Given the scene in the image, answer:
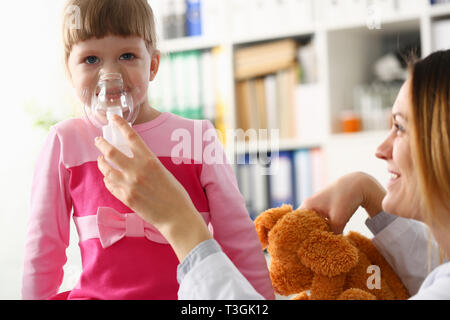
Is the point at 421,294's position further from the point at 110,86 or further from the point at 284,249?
the point at 110,86

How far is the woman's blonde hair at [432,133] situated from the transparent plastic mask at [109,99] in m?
0.36

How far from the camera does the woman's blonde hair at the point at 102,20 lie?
2.29 ft

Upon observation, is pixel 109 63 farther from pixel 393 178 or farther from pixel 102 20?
pixel 393 178

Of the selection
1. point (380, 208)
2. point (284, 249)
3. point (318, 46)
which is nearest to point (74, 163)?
point (284, 249)

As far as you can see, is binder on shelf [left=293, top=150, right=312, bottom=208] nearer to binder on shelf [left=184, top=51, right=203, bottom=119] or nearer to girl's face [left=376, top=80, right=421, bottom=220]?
binder on shelf [left=184, top=51, right=203, bottom=119]

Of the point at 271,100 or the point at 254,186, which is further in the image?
the point at 271,100

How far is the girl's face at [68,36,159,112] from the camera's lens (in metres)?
0.70

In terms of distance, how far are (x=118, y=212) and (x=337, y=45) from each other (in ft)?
3.85

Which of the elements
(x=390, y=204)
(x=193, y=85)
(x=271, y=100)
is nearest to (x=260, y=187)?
(x=271, y=100)

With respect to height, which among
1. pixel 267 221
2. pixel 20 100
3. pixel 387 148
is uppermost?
pixel 20 100

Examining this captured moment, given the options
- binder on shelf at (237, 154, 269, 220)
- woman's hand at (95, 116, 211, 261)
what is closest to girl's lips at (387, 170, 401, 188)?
woman's hand at (95, 116, 211, 261)

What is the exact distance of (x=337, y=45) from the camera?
66.1 inches

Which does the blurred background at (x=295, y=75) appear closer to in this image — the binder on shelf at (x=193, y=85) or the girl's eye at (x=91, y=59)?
the binder on shelf at (x=193, y=85)

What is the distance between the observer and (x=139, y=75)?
0.72m
